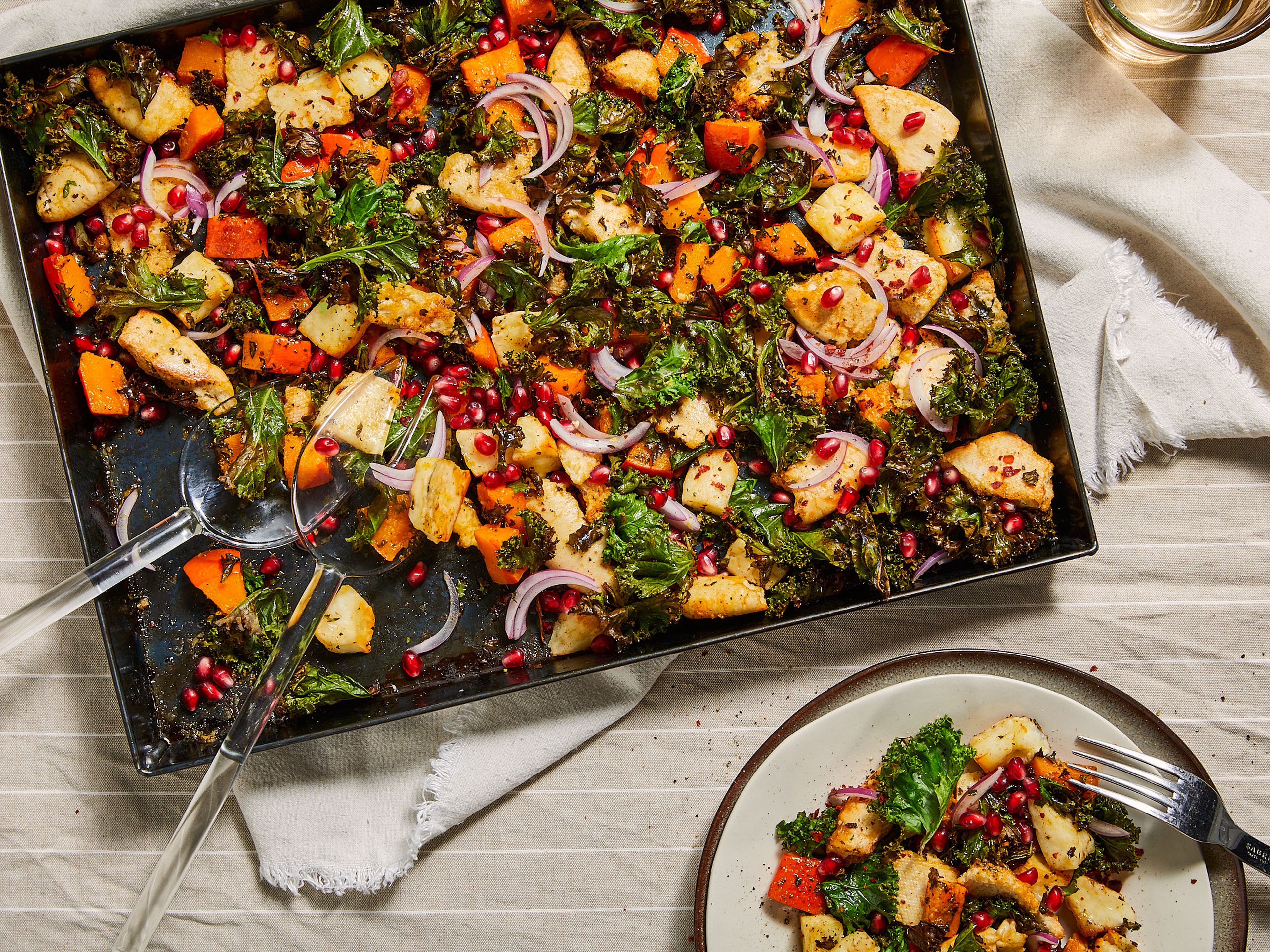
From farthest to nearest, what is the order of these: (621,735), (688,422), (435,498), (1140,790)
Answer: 1. (621,735)
2. (688,422)
3. (1140,790)
4. (435,498)

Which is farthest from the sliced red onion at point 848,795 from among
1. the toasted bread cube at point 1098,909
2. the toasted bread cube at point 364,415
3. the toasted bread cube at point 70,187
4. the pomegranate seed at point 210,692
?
the toasted bread cube at point 70,187

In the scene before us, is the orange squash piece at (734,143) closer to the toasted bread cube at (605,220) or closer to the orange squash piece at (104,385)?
the toasted bread cube at (605,220)

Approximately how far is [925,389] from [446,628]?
2.32m

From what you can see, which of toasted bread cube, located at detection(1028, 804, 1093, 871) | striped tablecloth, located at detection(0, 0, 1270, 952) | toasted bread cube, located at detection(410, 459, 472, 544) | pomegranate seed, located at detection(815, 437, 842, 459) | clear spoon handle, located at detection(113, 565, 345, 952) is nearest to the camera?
clear spoon handle, located at detection(113, 565, 345, 952)

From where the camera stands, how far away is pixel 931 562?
12.3 ft

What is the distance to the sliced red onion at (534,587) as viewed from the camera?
11.8 ft

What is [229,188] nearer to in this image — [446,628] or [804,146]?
[446,628]

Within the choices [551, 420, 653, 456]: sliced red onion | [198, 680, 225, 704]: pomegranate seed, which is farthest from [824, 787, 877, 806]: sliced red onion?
[198, 680, 225, 704]: pomegranate seed

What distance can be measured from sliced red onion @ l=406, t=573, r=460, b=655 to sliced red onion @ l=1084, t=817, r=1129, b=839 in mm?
2813

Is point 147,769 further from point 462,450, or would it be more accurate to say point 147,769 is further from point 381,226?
point 381,226

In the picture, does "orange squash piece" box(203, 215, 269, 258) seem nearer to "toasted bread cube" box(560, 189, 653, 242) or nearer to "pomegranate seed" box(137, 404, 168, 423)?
"pomegranate seed" box(137, 404, 168, 423)

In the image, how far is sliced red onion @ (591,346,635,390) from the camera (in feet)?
12.3

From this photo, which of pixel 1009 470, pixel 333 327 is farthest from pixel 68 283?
pixel 1009 470

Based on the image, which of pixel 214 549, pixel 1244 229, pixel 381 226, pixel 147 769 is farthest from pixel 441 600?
pixel 1244 229
